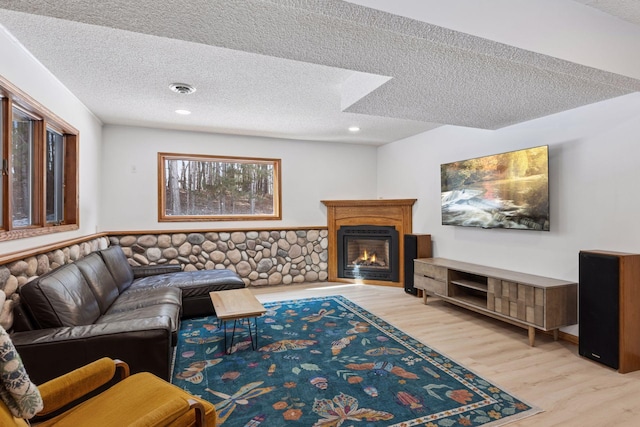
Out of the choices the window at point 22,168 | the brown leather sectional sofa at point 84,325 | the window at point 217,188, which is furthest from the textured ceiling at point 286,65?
the brown leather sectional sofa at point 84,325

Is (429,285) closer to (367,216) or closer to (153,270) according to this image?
(367,216)

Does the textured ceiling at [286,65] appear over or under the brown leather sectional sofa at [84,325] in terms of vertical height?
over

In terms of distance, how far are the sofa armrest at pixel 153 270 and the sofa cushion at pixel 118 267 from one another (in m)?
0.21

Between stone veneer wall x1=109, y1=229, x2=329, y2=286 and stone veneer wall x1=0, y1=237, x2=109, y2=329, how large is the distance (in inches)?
60.0

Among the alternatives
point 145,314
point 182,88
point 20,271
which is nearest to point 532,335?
point 145,314

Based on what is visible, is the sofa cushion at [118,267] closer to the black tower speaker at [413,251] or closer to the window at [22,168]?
the window at [22,168]

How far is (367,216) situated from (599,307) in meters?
3.35

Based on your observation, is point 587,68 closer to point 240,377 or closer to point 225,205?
point 240,377

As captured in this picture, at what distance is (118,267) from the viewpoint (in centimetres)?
358

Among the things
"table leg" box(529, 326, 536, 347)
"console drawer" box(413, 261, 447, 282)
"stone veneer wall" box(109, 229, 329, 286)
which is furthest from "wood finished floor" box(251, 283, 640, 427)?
"stone veneer wall" box(109, 229, 329, 286)

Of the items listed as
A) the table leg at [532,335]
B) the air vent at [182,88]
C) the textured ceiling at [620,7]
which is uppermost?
the air vent at [182,88]

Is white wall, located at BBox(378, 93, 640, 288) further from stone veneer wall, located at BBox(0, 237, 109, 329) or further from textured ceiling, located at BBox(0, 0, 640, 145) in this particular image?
stone veneer wall, located at BBox(0, 237, 109, 329)

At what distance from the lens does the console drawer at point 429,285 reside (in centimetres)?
402

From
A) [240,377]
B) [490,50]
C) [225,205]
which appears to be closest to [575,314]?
[490,50]
